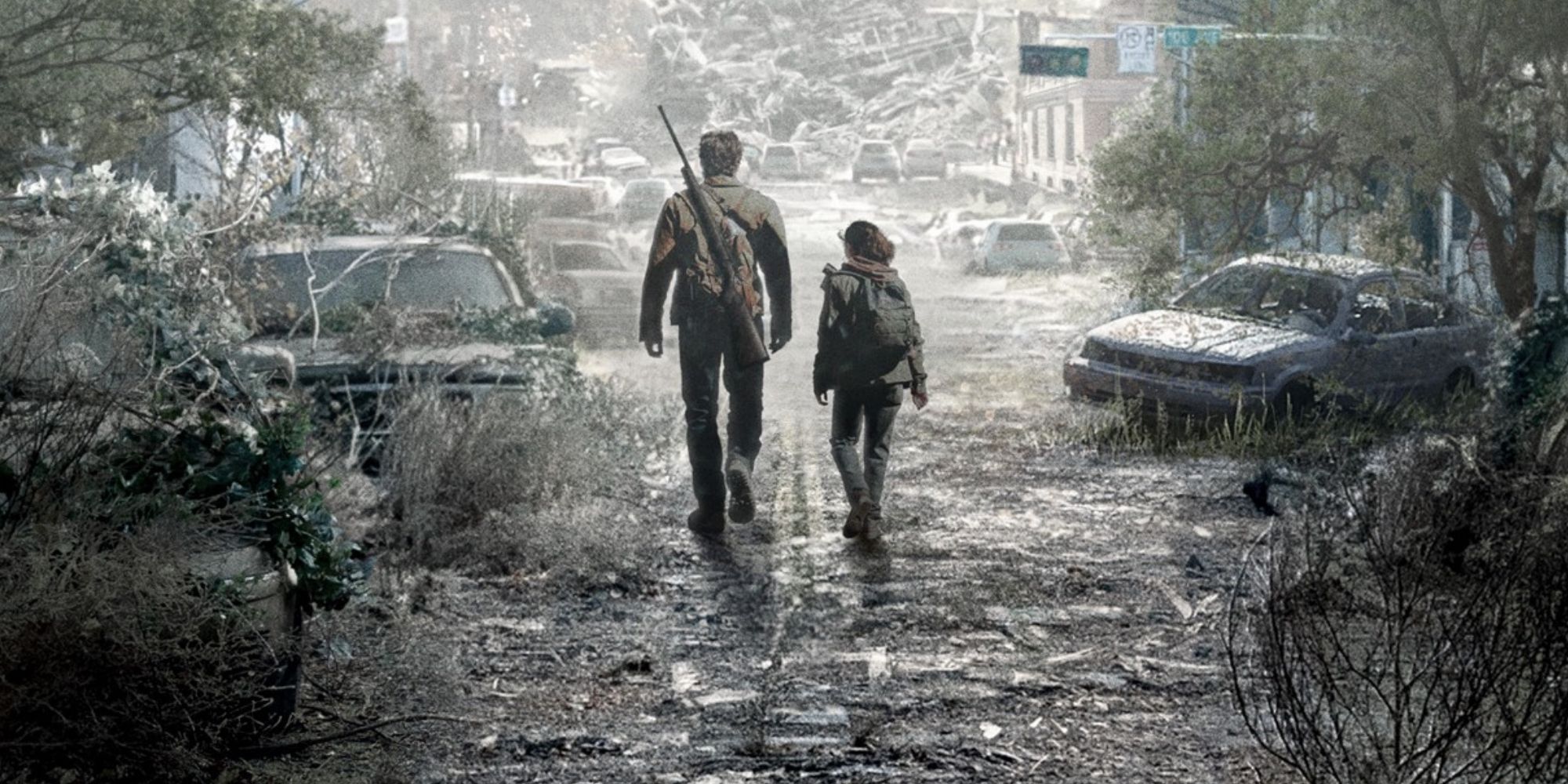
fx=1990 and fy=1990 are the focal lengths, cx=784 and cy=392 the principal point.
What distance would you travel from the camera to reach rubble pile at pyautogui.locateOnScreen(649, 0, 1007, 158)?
71.1 m

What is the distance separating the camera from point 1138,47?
3091cm

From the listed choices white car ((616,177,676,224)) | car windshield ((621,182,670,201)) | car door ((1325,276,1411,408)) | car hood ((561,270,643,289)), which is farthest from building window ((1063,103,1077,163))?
car door ((1325,276,1411,408))

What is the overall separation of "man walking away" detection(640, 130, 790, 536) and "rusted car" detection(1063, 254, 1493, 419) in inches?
202

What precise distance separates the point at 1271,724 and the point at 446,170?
20.6 m

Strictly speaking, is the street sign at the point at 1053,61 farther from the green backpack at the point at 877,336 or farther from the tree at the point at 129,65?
the green backpack at the point at 877,336

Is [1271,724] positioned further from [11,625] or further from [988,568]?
[11,625]

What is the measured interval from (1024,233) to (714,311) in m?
26.9

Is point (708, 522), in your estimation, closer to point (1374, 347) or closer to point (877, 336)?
point (877, 336)

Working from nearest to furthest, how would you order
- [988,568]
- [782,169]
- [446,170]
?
[988,568]
[446,170]
[782,169]

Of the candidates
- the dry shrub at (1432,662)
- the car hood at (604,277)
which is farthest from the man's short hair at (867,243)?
the car hood at (604,277)

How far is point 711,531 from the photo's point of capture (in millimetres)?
10875

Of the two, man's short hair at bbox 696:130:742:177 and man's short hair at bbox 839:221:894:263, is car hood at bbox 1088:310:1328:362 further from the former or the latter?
man's short hair at bbox 696:130:742:177

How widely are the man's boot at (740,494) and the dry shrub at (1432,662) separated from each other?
10.2ft

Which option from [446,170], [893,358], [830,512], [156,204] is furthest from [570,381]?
[446,170]
